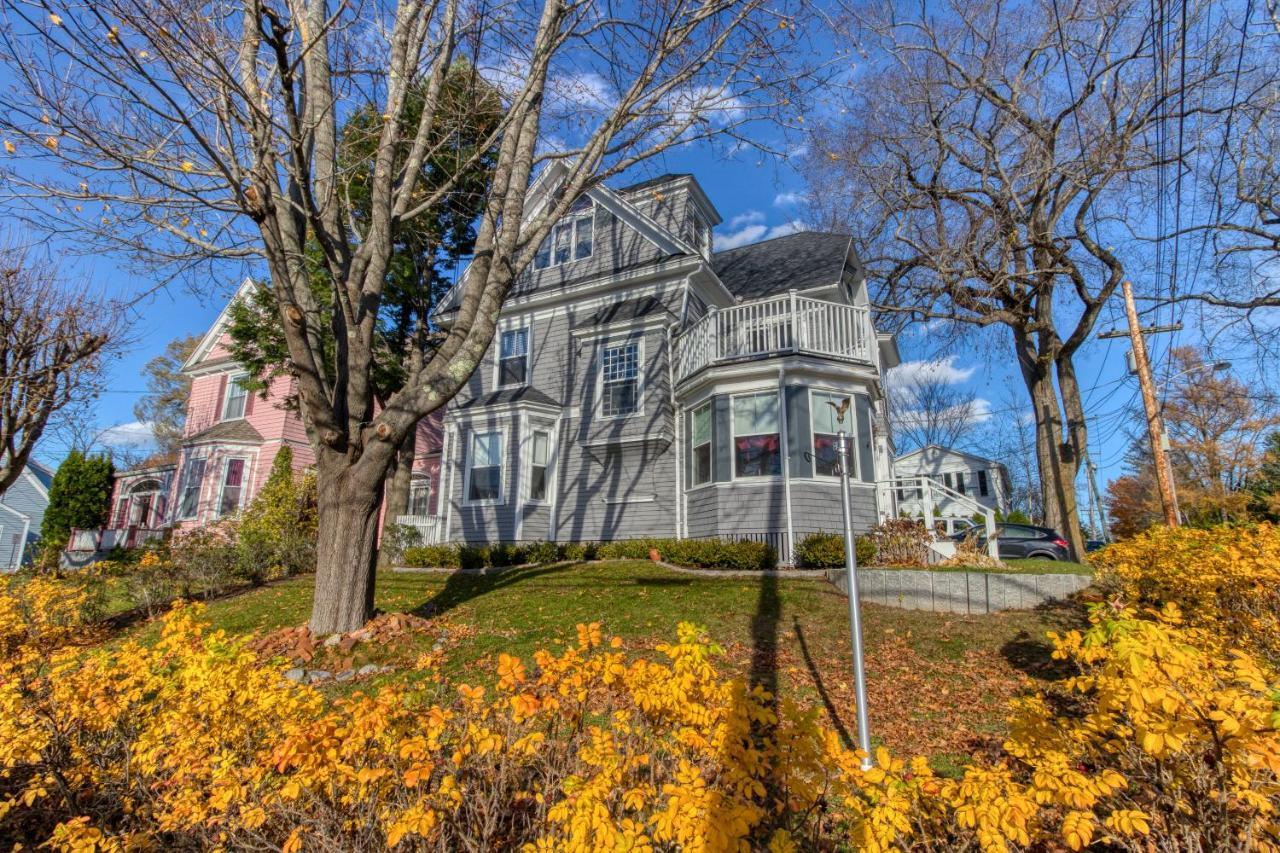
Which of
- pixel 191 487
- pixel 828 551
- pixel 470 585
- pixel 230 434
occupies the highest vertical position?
pixel 230 434

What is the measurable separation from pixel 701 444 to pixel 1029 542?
9634mm

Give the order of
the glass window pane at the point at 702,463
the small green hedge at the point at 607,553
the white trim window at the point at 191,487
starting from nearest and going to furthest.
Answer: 1. the small green hedge at the point at 607,553
2. the glass window pane at the point at 702,463
3. the white trim window at the point at 191,487

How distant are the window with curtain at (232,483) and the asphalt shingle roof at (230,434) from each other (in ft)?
2.72

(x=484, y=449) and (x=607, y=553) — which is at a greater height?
(x=484, y=449)

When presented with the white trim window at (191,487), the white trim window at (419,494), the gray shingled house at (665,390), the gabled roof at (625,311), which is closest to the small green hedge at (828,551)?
the gray shingled house at (665,390)

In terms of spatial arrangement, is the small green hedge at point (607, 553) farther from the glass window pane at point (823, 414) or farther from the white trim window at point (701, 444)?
the glass window pane at point (823, 414)

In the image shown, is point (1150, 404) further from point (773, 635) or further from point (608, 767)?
point (608, 767)

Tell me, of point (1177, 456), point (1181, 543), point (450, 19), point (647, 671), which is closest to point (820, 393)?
point (1181, 543)

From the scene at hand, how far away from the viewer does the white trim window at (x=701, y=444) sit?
14.0 m

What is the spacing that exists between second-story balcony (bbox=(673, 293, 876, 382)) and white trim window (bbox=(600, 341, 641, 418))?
236cm

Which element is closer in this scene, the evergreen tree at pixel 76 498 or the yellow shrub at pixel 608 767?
the yellow shrub at pixel 608 767

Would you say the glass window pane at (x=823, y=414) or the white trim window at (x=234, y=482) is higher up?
the glass window pane at (x=823, y=414)

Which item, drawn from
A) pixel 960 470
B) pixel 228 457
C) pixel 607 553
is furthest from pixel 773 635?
pixel 960 470

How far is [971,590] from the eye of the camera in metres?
8.52
